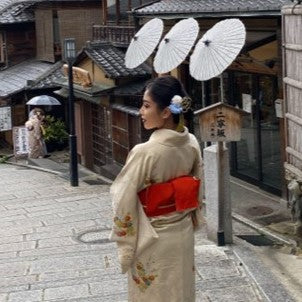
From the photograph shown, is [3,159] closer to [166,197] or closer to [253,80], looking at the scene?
[253,80]

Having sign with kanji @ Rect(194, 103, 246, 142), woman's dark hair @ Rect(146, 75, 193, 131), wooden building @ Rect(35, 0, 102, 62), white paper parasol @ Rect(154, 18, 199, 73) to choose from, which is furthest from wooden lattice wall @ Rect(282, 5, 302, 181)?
wooden building @ Rect(35, 0, 102, 62)

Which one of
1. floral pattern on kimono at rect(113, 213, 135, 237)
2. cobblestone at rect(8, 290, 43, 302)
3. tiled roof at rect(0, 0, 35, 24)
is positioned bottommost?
cobblestone at rect(8, 290, 43, 302)

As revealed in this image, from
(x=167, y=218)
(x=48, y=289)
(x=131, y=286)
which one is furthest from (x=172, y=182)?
(x=48, y=289)

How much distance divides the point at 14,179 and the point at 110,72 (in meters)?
3.92

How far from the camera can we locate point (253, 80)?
12.2 meters

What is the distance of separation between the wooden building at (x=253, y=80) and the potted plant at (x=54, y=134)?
10.8 m

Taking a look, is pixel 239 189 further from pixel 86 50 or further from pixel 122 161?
pixel 86 50

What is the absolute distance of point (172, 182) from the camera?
4742 millimetres

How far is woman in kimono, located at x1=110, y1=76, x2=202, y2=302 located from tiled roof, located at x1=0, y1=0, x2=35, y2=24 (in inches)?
933

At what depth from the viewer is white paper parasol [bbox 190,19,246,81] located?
8.32 meters

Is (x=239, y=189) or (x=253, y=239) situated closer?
(x=253, y=239)

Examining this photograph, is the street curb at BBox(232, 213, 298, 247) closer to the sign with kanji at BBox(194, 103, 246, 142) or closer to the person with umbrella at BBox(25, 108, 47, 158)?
the sign with kanji at BBox(194, 103, 246, 142)

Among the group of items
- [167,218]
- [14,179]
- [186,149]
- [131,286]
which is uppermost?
[186,149]

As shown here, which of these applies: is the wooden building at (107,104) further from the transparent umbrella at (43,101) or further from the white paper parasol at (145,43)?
the transparent umbrella at (43,101)
